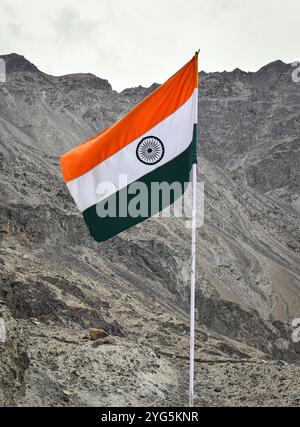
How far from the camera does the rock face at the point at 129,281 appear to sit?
51.4ft

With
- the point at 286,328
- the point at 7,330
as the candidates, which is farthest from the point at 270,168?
the point at 7,330

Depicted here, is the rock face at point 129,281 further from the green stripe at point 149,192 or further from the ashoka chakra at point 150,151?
the ashoka chakra at point 150,151

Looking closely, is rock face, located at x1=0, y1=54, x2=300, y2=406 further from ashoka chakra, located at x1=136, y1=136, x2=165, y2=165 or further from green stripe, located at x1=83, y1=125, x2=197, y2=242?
ashoka chakra, located at x1=136, y1=136, x2=165, y2=165

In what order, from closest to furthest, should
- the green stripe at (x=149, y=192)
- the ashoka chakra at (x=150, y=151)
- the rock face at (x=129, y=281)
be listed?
the green stripe at (x=149, y=192), the ashoka chakra at (x=150, y=151), the rock face at (x=129, y=281)

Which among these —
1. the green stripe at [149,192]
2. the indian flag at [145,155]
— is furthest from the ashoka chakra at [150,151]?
the green stripe at [149,192]

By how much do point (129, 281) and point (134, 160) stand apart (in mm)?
31449

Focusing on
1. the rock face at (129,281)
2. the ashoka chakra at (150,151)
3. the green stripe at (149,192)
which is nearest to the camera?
the green stripe at (149,192)

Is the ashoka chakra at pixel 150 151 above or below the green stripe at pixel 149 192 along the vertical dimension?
above

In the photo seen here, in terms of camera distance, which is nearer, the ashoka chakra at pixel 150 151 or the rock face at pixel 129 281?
the ashoka chakra at pixel 150 151

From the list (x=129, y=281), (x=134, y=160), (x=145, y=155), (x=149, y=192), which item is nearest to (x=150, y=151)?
(x=145, y=155)

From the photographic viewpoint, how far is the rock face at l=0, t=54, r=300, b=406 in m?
15.7

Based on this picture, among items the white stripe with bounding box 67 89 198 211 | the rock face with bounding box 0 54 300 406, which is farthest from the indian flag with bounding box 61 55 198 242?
the rock face with bounding box 0 54 300 406

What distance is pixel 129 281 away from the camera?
42.1 metres
